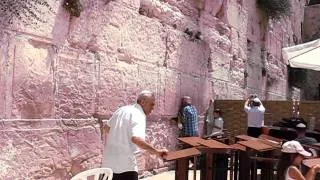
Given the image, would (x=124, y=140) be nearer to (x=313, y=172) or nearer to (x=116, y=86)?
(x=313, y=172)

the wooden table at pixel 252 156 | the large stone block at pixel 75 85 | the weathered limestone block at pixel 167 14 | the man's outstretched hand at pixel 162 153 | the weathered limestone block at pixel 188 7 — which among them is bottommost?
the wooden table at pixel 252 156

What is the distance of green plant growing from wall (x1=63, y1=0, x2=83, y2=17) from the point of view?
6731 mm

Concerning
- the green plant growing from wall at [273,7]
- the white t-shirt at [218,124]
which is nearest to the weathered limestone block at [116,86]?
the white t-shirt at [218,124]

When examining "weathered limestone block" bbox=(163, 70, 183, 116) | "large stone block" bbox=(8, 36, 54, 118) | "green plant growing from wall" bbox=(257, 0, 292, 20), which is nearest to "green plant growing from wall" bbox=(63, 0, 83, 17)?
"large stone block" bbox=(8, 36, 54, 118)

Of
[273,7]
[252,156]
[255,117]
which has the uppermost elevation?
[273,7]

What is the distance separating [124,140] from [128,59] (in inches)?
134

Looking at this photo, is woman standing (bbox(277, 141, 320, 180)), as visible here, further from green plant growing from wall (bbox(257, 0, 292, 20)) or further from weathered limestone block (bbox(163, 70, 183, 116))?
green plant growing from wall (bbox(257, 0, 292, 20))

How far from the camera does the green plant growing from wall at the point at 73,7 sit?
673 cm

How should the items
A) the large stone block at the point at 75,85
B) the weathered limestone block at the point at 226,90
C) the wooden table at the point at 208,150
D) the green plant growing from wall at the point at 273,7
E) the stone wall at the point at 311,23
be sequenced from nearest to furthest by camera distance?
the wooden table at the point at 208,150, the large stone block at the point at 75,85, the weathered limestone block at the point at 226,90, the green plant growing from wall at the point at 273,7, the stone wall at the point at 311,23

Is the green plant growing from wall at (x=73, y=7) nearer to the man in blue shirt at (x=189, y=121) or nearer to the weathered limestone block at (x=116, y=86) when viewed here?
the weathered limestone block at (x=116, y=86)

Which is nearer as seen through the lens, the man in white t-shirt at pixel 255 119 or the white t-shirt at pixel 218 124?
the man in white t-shirt at pixel 255 119

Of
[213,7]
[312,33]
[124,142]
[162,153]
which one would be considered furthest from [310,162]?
[312,33]

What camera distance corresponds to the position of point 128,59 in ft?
26.8

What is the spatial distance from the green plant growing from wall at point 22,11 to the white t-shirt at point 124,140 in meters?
1.78
